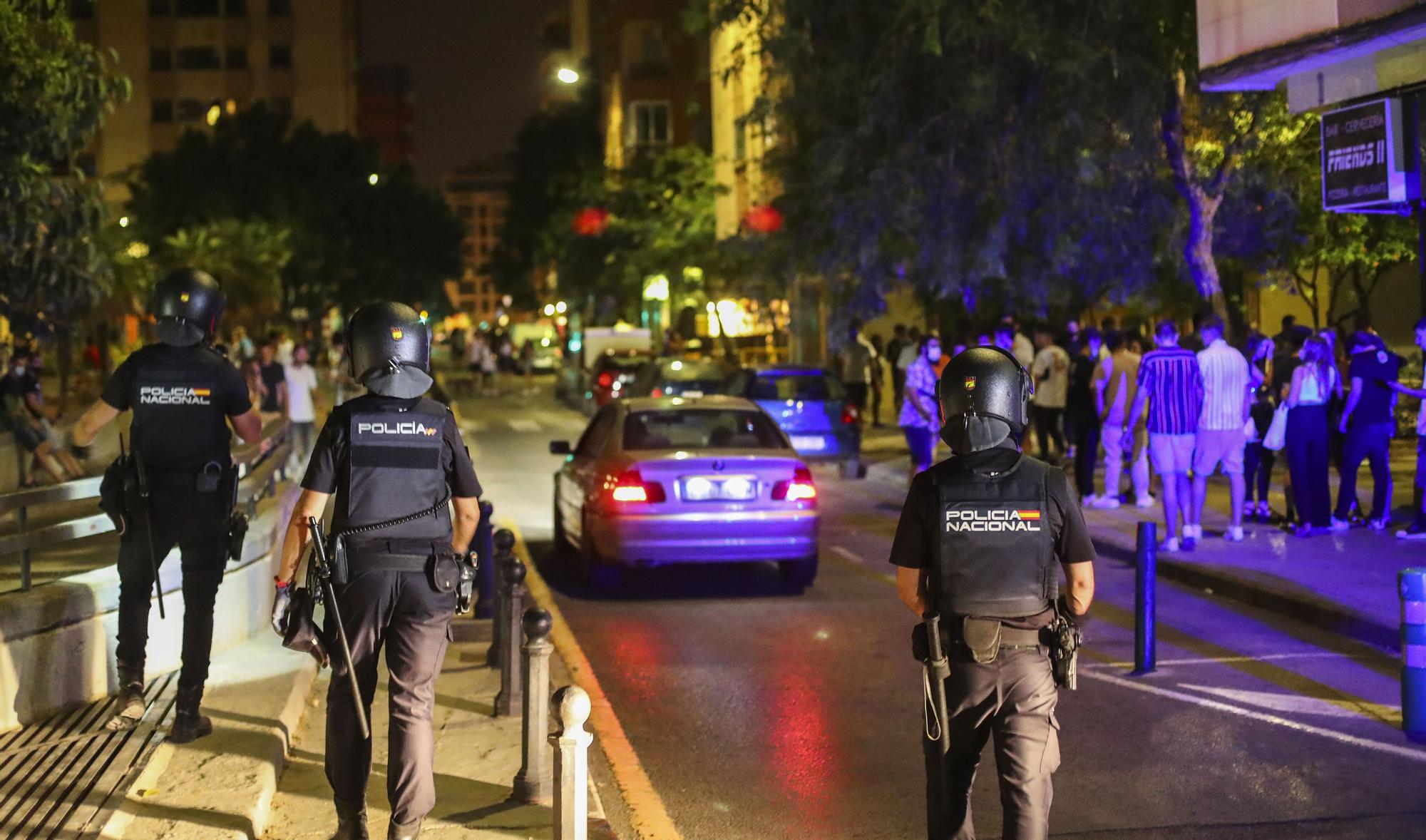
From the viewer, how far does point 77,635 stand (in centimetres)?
758

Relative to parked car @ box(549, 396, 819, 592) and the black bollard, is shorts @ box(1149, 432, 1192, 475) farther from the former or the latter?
the black bollard

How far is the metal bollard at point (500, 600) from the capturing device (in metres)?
7.87

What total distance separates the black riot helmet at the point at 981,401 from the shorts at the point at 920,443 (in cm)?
1260

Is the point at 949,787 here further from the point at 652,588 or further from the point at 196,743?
the point at 652,588

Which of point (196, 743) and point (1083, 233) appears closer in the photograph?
point (196, 743)

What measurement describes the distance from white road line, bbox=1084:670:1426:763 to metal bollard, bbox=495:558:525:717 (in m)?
3.33

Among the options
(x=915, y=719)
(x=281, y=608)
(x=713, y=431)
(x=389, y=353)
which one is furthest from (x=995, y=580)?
(x=713, y=431)

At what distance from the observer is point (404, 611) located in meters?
5.18

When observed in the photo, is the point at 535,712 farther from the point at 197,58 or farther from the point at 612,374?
the point at 197,58

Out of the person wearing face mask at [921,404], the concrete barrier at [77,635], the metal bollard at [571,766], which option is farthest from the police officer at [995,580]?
the person wearing face mask at [921,404]

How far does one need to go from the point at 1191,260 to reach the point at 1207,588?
26.1 feet

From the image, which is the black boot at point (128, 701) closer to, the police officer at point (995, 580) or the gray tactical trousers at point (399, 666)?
the gray tactical trousers at point (399, 666)

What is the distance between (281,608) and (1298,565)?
8.98 m

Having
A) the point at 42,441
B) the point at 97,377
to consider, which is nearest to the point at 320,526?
the point at 42,441
